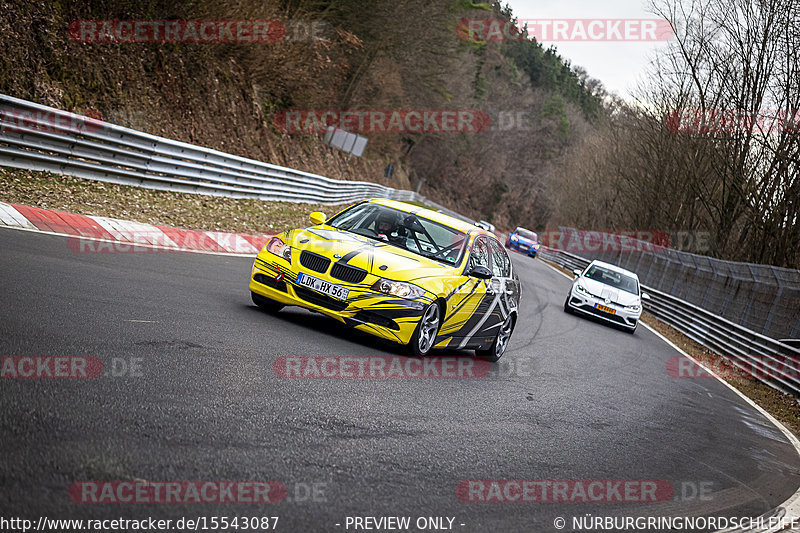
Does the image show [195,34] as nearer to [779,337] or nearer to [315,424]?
[779,337]

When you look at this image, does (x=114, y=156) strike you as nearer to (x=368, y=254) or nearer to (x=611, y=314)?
(x=368, y=254)

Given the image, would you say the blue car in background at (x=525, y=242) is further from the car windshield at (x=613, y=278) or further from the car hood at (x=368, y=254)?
the car hood at (x=368, y=254)

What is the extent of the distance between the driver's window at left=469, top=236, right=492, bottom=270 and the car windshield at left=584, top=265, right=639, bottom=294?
1241 cm

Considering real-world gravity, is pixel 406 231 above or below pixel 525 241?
above

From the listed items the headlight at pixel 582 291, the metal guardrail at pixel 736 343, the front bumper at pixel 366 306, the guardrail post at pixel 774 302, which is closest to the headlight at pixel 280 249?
the front bumper at pixel 366 306

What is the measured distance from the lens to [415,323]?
880 centimetres

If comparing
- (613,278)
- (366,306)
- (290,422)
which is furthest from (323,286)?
(613,278)

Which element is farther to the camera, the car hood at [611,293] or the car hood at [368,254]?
the car hood at [611,293]

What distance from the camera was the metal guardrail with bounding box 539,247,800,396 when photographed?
16047 millimetres

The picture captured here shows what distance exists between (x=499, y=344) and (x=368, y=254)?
286cm

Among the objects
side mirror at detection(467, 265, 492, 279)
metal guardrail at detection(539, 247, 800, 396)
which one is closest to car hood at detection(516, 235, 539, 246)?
metal guardrail at detection(539, 247, 800, 396)

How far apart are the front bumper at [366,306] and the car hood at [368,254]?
216 millimetres

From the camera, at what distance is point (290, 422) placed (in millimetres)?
5574

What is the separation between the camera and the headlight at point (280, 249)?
9.10 m
